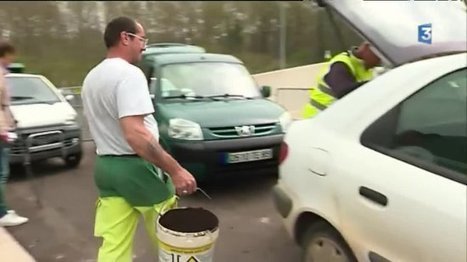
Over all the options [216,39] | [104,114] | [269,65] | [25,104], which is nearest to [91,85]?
[104,114]

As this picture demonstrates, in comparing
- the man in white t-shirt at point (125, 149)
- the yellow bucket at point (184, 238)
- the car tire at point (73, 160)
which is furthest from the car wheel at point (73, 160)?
the yellow bucket at point (184, 238)

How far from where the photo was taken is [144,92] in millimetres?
3002

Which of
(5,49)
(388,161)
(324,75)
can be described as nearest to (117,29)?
(388,161)

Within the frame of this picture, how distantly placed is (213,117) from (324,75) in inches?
76.7

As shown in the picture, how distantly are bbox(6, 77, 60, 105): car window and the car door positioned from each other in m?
5.95

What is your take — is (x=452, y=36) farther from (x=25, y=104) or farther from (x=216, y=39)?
(x=216, y=39)

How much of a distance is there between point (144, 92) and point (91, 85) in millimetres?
322

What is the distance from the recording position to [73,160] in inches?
308

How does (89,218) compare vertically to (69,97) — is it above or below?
below

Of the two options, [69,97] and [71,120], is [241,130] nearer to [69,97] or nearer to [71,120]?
[71,120]

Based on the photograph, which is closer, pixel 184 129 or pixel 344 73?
pixel 344 73

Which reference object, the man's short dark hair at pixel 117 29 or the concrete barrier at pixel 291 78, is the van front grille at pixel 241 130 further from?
the concrete barrier at pixel 291 78

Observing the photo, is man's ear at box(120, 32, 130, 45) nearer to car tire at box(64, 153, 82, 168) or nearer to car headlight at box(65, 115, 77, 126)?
car headlight at box(65, 115, 77, 126)

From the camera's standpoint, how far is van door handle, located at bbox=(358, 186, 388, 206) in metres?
2.77
